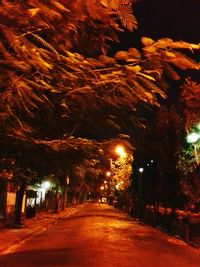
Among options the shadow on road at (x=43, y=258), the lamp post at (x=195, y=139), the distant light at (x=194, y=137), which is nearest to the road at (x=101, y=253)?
the shadow on road at (x=43, y=258)

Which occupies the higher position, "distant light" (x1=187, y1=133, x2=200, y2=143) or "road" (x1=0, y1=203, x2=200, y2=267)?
"distant light" (x1=187, y1=133, x2=200, y2=143)

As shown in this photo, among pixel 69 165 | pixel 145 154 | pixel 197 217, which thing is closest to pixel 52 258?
pixel 69 165

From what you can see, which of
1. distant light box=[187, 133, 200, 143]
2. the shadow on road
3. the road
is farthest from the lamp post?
the shadow on road

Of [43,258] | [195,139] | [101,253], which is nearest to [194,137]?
[195,139]

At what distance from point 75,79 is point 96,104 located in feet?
1.96

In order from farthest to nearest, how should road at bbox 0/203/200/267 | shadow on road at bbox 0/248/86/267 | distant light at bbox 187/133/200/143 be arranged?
distant light at bbox 187/133/200/143 < road at bbox 0/203/200/267 < shadow on road at bbox 0/248/86/267

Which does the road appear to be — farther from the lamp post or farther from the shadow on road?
the lamp post

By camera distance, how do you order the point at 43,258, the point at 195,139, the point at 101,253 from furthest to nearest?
the point at 195,139
the point at 101,253
the point at 43,258

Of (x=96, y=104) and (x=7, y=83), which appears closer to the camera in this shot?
(x=7, y=83)

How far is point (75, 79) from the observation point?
16.8 ft

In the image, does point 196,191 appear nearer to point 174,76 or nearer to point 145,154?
point 145,154

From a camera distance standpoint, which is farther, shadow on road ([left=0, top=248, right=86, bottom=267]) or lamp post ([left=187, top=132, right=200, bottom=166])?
lamp post ([left=187, top=132, right=200, bottom=166])

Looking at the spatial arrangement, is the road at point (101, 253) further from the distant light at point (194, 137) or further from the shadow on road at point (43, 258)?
the distant light at point (194, 137)

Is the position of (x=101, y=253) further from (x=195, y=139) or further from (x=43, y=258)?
(x=195, y=139)
